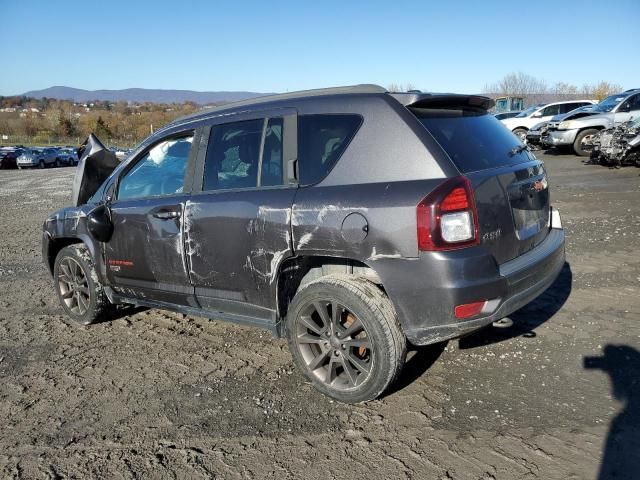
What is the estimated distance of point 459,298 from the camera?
2744mm

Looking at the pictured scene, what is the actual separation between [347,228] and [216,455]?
1.43 m

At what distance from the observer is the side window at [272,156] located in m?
3.36

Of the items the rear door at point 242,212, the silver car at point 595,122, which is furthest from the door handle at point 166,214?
the silver car at point 595,122

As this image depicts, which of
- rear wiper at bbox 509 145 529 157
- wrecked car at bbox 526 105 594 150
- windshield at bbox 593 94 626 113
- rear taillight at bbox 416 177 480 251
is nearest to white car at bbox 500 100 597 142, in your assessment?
wrecked car at bbox 526 105 594 150

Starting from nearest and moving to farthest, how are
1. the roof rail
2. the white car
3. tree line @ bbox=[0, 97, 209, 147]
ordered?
the roof rail → the white car → tree line @ bbox=[0, 97, 209, 147]

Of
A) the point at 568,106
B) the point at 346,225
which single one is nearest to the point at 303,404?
the point at 346,225

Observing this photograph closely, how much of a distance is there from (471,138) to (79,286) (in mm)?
3703

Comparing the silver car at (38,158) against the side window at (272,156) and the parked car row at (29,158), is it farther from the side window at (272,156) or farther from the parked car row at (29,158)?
the side window at (272,156)

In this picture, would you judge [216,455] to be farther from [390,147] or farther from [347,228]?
[390,147]

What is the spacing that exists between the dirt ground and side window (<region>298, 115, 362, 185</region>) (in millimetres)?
1459

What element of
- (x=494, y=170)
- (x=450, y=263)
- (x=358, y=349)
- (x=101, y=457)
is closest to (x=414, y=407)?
(x=358, y=349)

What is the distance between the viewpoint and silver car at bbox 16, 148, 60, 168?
126ft

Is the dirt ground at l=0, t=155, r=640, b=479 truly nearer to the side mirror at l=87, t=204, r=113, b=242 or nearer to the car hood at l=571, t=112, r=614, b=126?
the side mirror at l=87, t=204, r=113, b=242

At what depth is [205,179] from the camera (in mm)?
3711
